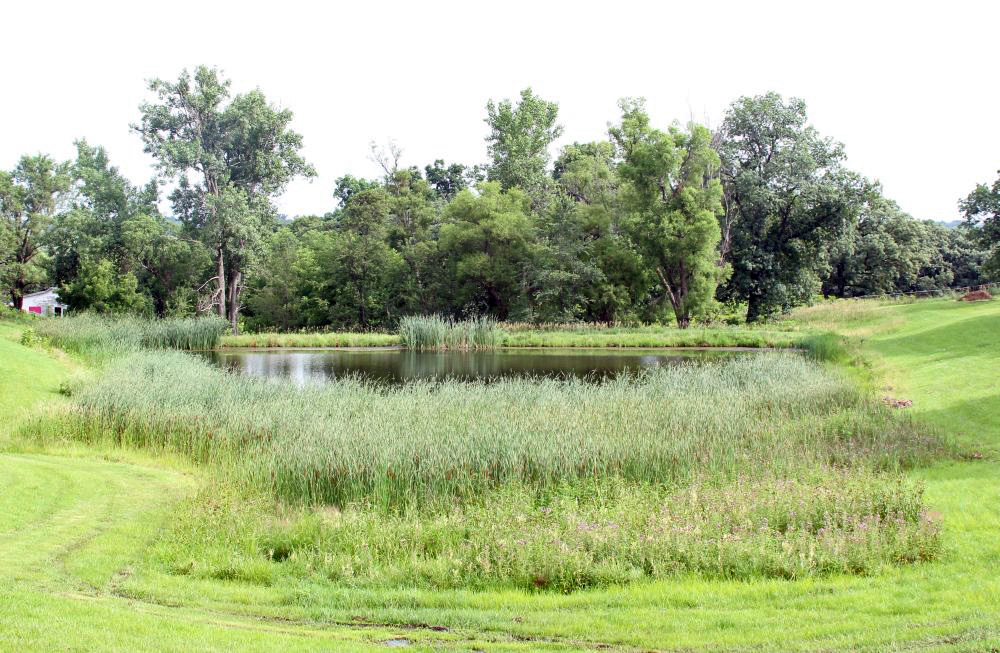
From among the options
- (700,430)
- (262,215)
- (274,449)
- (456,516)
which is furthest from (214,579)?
(262,215)

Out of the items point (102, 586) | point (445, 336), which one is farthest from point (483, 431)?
point (445, 336)

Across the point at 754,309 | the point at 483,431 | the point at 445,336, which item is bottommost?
the point at 483,431

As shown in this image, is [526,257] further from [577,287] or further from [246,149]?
[246,149]

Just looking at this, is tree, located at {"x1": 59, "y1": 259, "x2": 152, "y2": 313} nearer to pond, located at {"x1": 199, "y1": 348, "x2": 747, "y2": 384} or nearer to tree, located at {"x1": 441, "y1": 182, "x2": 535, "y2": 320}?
pond, located at {"x1": 199, "y1": 348, "x2": 747, "y2": 384}

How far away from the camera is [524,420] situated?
38.2ft

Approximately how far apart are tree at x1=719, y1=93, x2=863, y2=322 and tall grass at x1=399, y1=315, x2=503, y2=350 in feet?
49.5

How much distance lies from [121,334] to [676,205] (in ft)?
85.3

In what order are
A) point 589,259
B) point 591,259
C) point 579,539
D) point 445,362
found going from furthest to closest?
point 589,259, point 591,259, point 445,362, point 579,539

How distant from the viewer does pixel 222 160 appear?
146 ft

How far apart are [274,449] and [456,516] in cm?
361

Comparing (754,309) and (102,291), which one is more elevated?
(102,291)

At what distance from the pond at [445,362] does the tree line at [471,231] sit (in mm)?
8269

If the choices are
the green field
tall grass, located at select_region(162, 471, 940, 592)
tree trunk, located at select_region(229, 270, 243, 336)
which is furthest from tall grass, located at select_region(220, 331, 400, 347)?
tall grass, located at select_region(162, 471, 940, 592)

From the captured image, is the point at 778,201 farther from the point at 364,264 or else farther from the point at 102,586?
the point at 102,586
